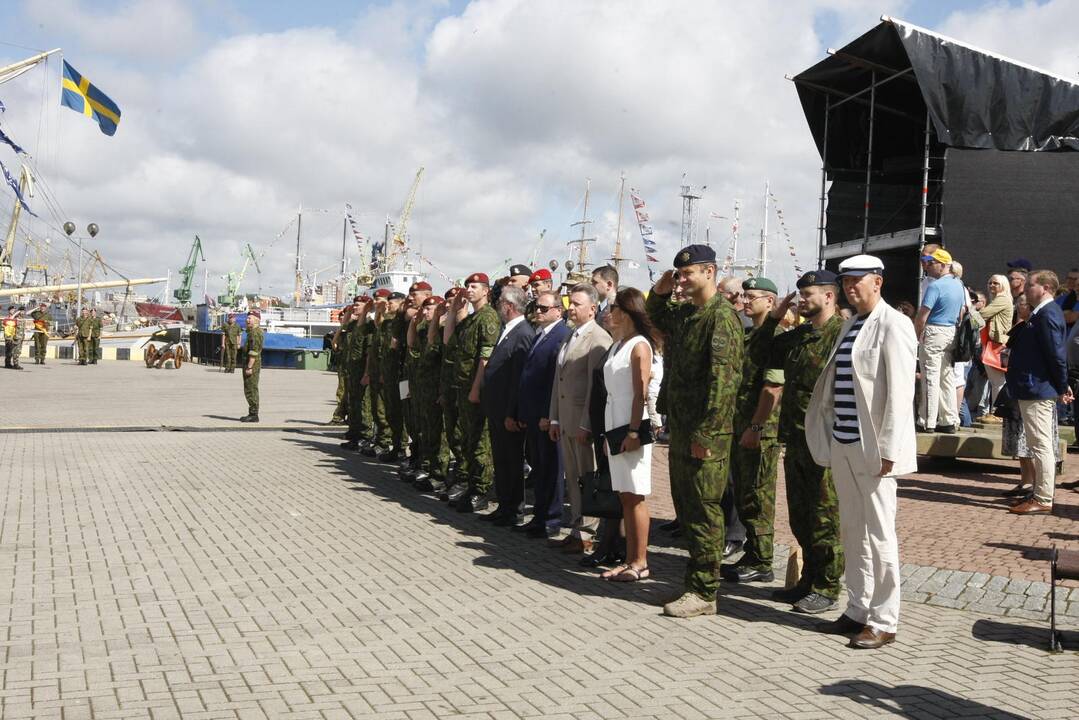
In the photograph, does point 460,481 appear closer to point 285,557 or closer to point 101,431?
point 285,557

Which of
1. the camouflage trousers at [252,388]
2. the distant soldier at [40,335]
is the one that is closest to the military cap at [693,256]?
the camouflage trousers at [252,388]

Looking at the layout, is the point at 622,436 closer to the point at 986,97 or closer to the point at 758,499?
the point at 758,499

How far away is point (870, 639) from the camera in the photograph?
200 inches

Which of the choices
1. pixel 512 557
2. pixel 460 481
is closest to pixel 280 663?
pixel 512 557

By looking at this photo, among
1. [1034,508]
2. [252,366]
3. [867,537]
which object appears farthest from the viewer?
[252,366]

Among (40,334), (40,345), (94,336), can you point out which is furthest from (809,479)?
(94,336)

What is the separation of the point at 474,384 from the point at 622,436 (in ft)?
8.87

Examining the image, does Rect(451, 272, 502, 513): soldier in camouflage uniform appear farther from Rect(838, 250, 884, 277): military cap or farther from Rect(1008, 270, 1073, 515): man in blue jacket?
Rect(1008, 270, 1073, 515): man in blue jacket

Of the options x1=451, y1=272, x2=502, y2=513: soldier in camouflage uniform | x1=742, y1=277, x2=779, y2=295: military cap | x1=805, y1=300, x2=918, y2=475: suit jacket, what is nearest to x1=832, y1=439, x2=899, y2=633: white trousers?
x1=805, y1=300, x2=918, y2=475: suit jacket

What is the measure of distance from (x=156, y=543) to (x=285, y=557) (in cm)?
104

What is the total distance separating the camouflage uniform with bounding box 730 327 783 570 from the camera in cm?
659

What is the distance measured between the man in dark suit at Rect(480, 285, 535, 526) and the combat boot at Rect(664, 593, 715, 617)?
2853 millimetres

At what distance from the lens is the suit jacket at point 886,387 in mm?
5059

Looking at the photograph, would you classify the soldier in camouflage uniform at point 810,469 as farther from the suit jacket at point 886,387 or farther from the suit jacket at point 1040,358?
the suit jacket at point 1040,358
